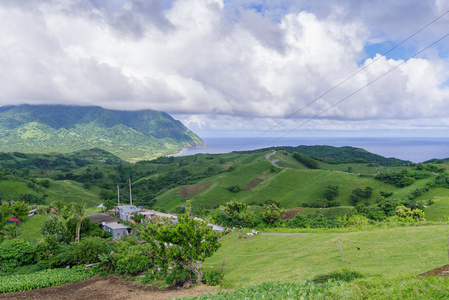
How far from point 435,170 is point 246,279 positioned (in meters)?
85.1

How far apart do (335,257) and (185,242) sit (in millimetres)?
10574

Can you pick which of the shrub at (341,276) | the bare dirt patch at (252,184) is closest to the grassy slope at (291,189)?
the bare dirt patch at (252,184)

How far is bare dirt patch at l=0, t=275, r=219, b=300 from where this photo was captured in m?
15.7

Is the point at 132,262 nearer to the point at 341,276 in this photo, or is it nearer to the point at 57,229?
the point at 57,229

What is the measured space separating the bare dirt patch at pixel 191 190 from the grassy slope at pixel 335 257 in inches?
2286

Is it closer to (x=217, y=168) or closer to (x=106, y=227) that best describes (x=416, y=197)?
(x=106, y=227)

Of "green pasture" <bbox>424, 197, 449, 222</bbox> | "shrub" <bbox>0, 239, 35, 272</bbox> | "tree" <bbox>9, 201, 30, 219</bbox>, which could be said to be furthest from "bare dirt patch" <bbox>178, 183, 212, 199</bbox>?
"green pasture" <bbox>424, 197, 449, 222</bbox>

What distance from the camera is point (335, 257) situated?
1878cm

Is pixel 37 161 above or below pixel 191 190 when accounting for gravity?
above

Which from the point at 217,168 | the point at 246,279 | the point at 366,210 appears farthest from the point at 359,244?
the point at 217,168

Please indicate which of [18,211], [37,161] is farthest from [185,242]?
[37,161]

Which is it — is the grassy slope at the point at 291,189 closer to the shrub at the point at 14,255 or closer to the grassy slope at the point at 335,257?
the grassy slope at the point at 335,257

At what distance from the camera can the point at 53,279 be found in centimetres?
2020

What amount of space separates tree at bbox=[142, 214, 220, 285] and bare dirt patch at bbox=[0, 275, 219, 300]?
1621 mm
